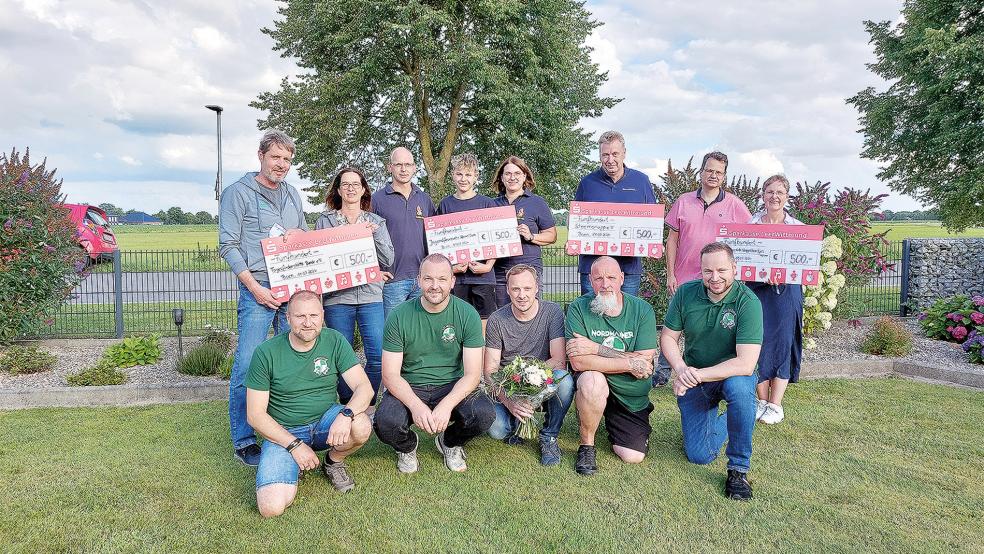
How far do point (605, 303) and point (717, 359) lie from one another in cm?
90

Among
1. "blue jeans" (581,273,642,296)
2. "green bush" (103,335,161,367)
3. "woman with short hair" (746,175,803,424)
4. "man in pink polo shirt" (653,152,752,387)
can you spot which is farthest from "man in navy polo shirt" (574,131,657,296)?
"green bush" (103,335,161,367)

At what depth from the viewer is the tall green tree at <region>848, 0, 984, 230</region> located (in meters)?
20.7

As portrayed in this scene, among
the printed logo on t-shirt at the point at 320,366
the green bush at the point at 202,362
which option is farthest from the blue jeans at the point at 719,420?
the green bush at the point at 202,362

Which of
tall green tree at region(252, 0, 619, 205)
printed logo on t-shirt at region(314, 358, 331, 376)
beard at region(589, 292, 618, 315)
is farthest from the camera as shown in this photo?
tall green tree at region(252, 0, 619, 205)

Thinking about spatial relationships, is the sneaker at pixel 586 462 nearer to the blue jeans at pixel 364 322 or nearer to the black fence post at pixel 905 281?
the blue jeans at pixel 364 322

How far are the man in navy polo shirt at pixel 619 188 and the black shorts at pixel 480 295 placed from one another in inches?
36.9

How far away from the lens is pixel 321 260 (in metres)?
4.93

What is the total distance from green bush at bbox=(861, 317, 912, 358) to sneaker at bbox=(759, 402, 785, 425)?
3355 mm

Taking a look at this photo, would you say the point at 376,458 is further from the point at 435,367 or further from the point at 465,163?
the point at 465,163

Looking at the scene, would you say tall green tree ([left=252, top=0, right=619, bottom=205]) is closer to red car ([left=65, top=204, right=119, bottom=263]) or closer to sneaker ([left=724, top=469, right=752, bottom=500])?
red car ([left=65, top=204, right=119, bottom=263])

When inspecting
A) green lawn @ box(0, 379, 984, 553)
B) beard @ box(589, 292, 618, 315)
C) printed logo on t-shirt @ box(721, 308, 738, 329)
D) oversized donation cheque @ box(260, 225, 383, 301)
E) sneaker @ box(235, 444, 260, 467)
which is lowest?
green lawn @ box(0, 379, 984, 553)

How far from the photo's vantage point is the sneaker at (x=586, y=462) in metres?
4.33

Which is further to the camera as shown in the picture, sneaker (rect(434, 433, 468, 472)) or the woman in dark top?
the woman in dark top

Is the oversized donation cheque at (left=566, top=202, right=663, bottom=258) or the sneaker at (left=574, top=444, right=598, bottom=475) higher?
the oversized donation cheque at (left=566, top=202, right=663, bottom=258)
